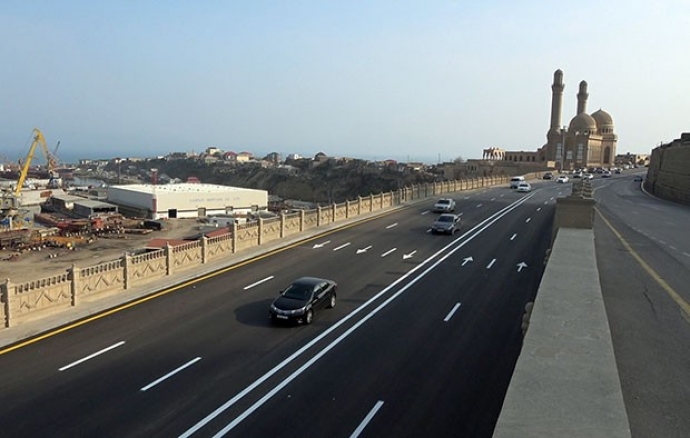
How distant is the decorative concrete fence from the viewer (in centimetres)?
1775

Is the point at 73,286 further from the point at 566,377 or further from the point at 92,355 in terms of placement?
the point at 566,377

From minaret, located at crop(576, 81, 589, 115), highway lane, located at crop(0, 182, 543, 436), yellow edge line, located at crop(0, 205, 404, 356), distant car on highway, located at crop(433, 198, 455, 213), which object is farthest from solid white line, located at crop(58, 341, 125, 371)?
minaret, located at crop(576, 81, 589, 115)

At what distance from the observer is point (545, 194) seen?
2638 inches

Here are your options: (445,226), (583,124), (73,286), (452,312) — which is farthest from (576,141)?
(73,286)

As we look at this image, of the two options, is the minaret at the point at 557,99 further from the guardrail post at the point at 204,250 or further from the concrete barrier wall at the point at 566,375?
the concrete barrier wall at the point at 566,375

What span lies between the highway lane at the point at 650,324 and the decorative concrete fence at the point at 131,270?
17764 millimetres

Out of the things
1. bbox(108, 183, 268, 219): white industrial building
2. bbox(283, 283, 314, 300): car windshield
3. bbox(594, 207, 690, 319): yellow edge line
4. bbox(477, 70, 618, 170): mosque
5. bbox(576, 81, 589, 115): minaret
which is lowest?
bbox(108, 183, 268, 219): white industrial building

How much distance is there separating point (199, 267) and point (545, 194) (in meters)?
52.9

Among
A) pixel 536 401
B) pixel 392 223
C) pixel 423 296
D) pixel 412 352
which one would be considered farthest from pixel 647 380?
pixel 392 223

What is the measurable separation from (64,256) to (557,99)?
125 meters

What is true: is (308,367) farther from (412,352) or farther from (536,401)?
(536,401)

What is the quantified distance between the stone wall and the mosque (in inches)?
1909

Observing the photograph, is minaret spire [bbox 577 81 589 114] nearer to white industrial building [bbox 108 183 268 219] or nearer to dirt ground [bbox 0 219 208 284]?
white industrial building [bbox 108 183 268 219]

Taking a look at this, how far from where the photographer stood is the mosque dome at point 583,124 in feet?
440
